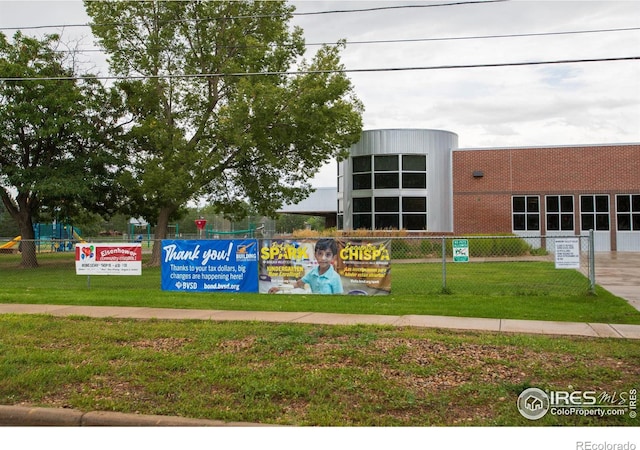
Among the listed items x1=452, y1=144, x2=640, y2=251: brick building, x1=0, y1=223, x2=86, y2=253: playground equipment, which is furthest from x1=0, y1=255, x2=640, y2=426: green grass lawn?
x1=0, y1=223, x2=86, y2=253: playground equipment

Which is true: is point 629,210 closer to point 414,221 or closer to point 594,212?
point 594,212

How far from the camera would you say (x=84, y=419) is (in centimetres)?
550

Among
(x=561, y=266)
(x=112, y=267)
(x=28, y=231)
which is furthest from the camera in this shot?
(x=28, y=231)

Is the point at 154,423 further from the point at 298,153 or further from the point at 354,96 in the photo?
the point at 354,96

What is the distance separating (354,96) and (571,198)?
13.7 m

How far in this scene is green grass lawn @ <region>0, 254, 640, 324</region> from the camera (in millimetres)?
10992

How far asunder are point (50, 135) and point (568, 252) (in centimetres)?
2206

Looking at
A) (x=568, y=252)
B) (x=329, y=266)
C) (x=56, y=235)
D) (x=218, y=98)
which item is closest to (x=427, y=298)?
(x=329, y=266)

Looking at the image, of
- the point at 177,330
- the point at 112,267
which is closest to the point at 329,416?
the point at 177,330

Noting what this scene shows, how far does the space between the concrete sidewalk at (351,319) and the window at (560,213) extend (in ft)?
Result: 81.5

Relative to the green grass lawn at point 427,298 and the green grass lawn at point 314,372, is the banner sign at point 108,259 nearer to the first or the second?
the green grass lawn at point 427,298

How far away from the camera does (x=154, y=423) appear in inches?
212

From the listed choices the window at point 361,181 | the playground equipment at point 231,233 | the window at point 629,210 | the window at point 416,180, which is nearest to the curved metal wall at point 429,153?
the window at point 416,180

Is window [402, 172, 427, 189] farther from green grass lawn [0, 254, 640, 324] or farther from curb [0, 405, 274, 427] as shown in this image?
curb [0, 405, 274, 427]
